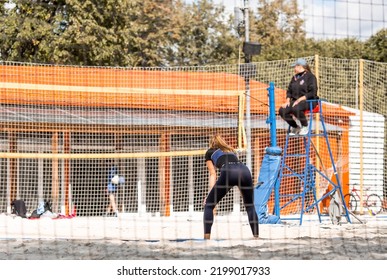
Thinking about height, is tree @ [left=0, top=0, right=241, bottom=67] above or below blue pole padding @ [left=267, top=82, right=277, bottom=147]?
above

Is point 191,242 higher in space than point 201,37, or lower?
lower

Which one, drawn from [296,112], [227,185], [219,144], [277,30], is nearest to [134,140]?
[296,112]

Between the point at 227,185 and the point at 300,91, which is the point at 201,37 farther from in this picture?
the point at 227,185

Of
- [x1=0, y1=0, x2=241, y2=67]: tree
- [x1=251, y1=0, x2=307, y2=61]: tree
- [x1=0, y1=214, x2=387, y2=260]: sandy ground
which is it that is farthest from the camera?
[x1=251, y1=0, x2=307, y2=61]: tree

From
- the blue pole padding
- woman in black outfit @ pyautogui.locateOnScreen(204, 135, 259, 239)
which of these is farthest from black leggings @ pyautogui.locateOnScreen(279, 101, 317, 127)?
woman in black outfit @ pyautogui.locateOnScreen(204, 135, 259, 239)

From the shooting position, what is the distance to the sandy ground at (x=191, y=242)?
7.20 m

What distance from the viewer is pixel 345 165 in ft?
50.1

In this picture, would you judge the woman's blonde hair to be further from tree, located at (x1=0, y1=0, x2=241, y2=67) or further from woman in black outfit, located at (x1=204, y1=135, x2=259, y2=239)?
tree, located at (x1=0, y1=0, x2=241, y2=67)

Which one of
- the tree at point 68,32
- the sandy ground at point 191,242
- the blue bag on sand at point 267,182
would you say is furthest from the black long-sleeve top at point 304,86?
the tree at point 68,32

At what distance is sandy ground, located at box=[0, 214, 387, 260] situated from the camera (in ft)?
23.6

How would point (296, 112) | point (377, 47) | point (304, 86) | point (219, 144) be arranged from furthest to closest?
point (377, 47) → point (296, 112) → point (304, 86) → point (219, 144)

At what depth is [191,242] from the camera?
321 inches

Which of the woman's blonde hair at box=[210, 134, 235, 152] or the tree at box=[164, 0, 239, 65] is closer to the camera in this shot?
the woman's blonde hair at box=[210, 134, 235, 152]

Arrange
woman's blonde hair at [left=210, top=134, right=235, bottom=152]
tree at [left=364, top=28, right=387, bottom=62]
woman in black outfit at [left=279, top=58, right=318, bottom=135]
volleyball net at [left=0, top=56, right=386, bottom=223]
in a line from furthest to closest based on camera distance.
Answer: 1. tree at [left=364, top=28, right=387, bottom=62]
2. volleyball net at [left=0, top=56, right=386, bottom=223]
3. woman in black outfit at [left=279, top=58, right=318, bottom=135]
4. woman's blonde hair at [left=210, top=134, right=235, bottom=152]
